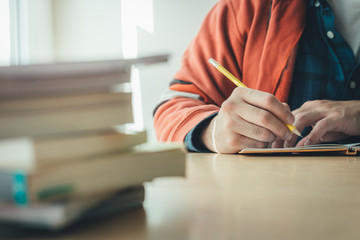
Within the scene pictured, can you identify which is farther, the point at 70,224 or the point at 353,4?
the point at 353,4

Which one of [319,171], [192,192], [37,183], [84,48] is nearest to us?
[37,183]

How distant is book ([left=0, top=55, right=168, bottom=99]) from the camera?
0.58ft

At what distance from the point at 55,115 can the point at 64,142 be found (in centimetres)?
2

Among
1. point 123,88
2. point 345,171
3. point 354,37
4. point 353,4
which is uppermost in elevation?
point 353,4

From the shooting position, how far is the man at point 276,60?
921 millimetres

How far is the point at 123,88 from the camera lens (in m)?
0.21

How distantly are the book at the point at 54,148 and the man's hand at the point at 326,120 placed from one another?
620mm

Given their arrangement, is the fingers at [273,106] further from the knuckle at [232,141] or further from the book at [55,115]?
the book at [55,115]

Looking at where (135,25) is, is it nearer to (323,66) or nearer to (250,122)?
(323,66)

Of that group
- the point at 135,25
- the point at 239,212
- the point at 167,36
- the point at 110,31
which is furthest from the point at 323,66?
the point at 110,31

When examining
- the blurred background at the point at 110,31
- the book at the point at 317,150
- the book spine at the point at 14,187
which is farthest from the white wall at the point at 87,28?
the book spine at the point at 14,187

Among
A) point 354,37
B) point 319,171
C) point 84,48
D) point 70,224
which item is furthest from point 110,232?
point 84,48

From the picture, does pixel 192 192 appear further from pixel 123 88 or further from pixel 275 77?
pixel 275 77

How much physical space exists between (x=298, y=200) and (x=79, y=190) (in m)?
0.16
